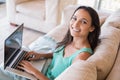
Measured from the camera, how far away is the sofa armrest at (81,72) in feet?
2.65

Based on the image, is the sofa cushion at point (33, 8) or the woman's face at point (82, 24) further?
the sofa cushion at point (33, 8)

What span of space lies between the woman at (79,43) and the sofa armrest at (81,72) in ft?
0.77

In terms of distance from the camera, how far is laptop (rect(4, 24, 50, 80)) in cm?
115

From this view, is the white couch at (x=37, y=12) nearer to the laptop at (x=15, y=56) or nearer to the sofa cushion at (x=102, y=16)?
the sofa cushion at (x=102, y=16)

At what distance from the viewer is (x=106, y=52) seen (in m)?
1.08

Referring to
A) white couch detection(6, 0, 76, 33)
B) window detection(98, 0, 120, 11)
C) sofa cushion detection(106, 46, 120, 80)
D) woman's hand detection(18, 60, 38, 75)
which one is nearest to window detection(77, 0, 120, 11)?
window detection(98, 0, 120, 11)

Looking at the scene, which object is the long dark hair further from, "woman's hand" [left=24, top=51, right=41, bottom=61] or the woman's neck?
"woman's hand" [left=24, top=51, right=41, bottom=61]

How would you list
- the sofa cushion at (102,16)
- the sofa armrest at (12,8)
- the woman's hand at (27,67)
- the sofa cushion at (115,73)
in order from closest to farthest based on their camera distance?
1. the sofa cushion at (115,73)
2. the woman's hand at (27,67)
3. the sofa cushion at (102,16)
4. the sofa armrest at (12,8)

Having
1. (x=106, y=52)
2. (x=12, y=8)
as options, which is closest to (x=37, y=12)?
(x=12, y=8)

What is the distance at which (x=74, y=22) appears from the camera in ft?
4.02

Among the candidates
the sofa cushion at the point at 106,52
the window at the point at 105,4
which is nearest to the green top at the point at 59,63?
the sofa cushion at the point at 106,52

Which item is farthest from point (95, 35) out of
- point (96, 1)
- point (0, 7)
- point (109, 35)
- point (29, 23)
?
point (0, 7)

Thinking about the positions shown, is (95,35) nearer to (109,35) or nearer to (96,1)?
(109,35)

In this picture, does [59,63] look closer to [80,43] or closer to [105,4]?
[80,43]
